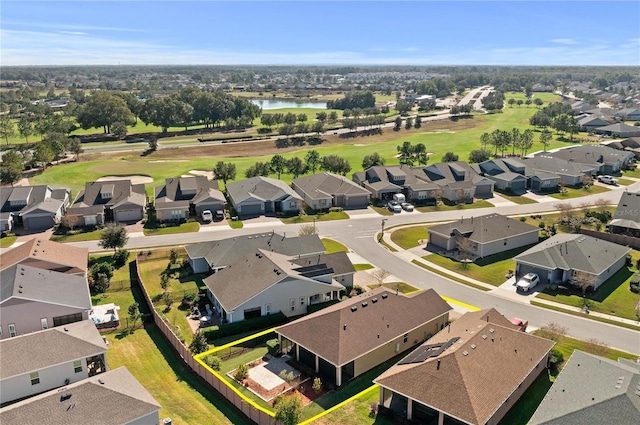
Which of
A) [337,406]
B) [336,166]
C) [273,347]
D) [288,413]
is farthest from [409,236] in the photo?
[288,413]

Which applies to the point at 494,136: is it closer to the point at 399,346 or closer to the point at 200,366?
the point at 399,346

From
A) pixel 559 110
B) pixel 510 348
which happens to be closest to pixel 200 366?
pixel 510 348

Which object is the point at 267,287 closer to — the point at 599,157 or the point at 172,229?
the point at 172,229

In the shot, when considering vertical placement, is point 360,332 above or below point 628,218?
above

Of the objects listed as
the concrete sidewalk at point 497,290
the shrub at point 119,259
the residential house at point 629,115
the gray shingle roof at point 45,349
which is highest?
the residential house at point 629,115

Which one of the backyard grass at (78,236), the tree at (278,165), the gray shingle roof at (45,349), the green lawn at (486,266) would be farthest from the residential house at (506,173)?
the gray shingle roof at (45,349)

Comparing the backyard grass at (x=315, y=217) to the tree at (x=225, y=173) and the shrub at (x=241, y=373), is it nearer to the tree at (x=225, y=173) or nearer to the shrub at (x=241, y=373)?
the tree at (x=225, y=173)
